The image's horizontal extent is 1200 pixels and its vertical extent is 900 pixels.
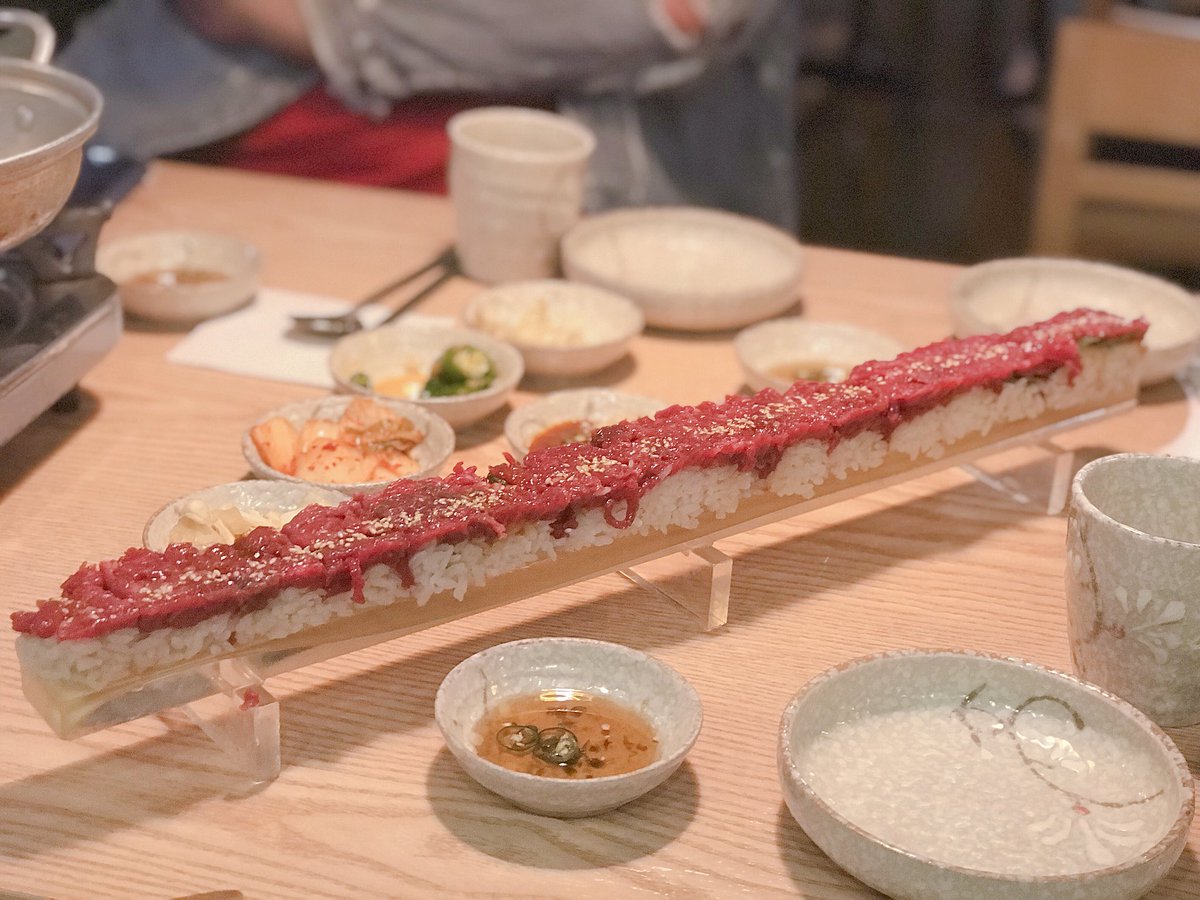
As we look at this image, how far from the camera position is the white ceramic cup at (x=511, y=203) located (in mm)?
2152

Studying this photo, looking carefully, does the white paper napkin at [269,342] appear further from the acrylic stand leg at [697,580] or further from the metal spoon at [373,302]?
the acrylic stand leg at [697,580]

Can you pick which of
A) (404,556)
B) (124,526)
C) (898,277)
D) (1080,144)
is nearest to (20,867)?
(404,556)

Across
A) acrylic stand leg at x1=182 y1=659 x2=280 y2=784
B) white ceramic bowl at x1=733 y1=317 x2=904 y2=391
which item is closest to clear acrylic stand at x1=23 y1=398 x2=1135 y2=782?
acrylic stand leg at x1=182 y1=659 x2=280 y2=784

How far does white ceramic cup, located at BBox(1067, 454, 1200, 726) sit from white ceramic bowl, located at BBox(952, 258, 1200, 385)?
69cm

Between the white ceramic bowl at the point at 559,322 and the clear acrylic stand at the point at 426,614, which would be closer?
the clear acrylic stand at the point at 426,614

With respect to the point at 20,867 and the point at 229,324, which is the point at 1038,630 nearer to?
the point at 20,867

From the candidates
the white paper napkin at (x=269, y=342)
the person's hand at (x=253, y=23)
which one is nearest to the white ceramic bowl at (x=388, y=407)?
the white paper napkin at (x=269, y=342)

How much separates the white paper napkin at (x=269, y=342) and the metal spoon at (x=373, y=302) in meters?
0.01

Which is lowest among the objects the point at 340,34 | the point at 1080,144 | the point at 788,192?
the point at 788,192

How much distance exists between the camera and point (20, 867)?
3.42 feet

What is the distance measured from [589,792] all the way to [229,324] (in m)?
1.19

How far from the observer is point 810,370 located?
1951 mm

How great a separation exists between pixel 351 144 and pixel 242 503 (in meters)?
1.88

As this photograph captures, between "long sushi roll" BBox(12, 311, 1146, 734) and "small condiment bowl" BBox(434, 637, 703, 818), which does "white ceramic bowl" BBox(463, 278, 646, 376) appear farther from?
"small condiment bowl" BBox(434, 637, 703, 818)
